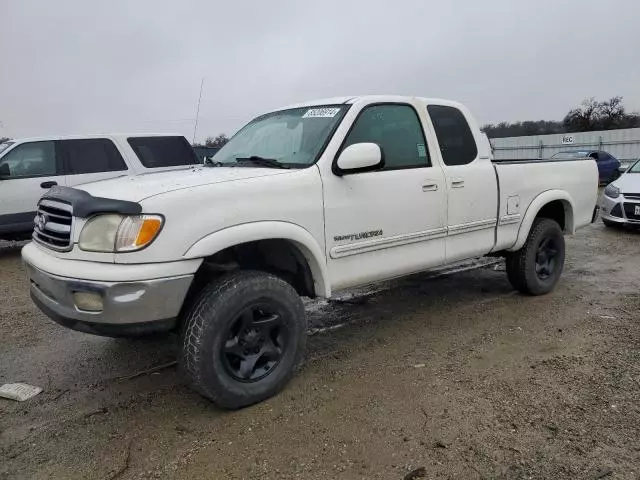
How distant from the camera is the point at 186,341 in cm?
304

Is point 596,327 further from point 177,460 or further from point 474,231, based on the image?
point 177,460

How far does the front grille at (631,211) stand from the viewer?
964cm

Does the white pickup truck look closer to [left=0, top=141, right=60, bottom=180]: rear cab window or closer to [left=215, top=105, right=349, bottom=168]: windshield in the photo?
[left=215, top=105, right=349, bottom=168]: windshield

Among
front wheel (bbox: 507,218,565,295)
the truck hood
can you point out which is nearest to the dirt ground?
front wheel (bbox: 507,218,565,295)

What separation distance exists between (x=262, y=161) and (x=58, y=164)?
20.4 feet

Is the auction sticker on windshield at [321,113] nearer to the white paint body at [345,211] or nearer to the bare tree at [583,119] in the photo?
the white paint body at [345,211]

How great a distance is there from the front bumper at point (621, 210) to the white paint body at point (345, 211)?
523cm

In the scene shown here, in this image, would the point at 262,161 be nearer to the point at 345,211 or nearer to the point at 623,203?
the point at 345,211

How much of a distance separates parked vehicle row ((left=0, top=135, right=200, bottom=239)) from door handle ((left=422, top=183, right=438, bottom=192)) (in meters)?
5.43

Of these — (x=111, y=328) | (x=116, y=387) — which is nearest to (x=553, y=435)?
(x=111, y=328)

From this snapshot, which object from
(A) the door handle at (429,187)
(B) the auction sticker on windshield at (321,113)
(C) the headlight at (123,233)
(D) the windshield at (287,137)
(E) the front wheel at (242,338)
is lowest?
(E) the front wheel at (242,338)

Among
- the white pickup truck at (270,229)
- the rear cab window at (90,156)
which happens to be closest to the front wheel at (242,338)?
the white pickup truck at (270,229)

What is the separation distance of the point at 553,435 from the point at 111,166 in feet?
26.2

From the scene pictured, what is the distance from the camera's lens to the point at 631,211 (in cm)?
971
